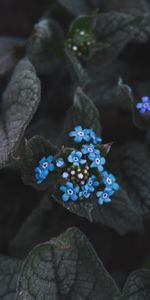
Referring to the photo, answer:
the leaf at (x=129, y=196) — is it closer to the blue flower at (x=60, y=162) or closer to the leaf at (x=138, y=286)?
the blue flower at (x=60, y=162)

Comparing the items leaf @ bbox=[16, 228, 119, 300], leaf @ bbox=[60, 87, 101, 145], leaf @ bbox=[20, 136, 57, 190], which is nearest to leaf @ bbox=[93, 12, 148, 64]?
leaf @ bbox=[60, 87, 101, 145]

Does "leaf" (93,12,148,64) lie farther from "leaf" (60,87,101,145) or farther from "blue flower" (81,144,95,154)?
"blue flower" (81,144,95,154)

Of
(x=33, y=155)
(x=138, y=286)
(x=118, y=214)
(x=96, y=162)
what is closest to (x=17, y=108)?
(x=33, y=155)

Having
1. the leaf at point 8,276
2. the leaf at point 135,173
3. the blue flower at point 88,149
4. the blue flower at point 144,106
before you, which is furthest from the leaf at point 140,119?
the leaf at point 8,276

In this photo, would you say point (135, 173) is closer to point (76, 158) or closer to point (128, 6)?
point (76, 158)

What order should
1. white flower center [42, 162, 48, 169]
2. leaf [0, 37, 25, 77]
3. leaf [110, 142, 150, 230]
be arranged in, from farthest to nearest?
1. leaf [0, 37, 25, 77]
2. leaf [110, 142, 150, 230]
3. white flower center [42, 162, 48, 169]

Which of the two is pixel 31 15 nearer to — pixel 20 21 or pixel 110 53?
pixel 20 21

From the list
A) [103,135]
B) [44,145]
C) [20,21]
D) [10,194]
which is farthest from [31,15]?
[44,145]
